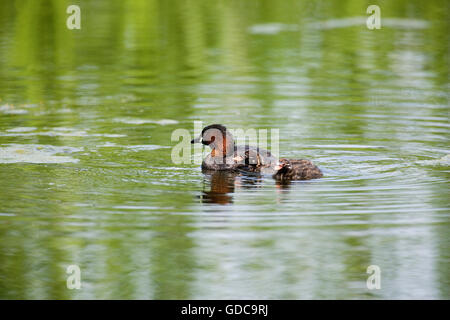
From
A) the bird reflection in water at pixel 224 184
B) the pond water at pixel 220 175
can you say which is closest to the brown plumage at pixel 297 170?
the pond water at pixel 220 175

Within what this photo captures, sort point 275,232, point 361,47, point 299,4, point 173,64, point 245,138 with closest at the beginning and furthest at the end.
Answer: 1. point 275,232
2. point 245,138
3. point 173,64
4. point 361,47
5. point 299,4

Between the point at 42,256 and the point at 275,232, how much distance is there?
79.5 inches

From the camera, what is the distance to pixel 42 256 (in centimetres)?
754

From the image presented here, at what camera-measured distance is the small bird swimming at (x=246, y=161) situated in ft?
32.8

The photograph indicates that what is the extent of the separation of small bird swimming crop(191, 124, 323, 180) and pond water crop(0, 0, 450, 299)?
0.56 feet

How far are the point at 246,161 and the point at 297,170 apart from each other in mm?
963

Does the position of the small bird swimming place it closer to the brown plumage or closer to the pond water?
the brown plumage

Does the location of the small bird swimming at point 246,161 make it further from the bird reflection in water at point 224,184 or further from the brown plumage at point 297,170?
the bird reflection in water at point 224,184

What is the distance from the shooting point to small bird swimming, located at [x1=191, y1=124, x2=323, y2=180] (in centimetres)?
1001

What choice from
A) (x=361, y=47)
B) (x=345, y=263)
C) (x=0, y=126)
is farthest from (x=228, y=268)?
(x=361, y=47)

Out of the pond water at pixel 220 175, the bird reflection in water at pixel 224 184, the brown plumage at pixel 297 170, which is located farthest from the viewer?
the brown plumage at pixel 297 170

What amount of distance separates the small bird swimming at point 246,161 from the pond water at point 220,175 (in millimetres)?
170

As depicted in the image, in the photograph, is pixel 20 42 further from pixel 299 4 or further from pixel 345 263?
pixel 345 263

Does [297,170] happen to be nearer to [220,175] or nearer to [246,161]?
[246,161]
